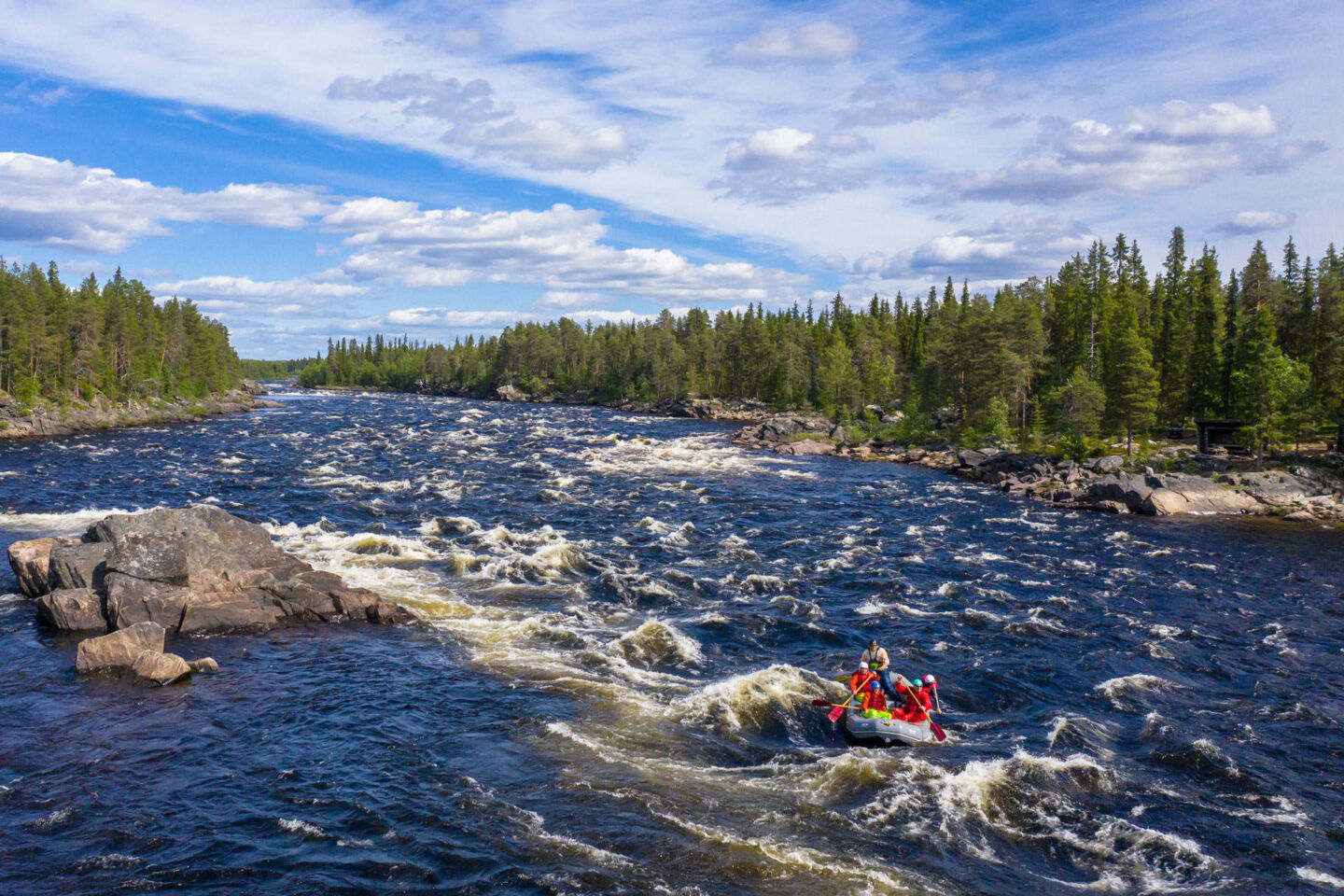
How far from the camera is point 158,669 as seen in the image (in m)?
21.1

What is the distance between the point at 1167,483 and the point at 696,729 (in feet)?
157

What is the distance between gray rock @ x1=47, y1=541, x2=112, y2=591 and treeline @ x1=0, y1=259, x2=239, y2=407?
271 feet

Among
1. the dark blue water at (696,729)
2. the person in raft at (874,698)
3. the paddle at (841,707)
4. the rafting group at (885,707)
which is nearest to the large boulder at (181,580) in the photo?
the dark blue water at (696,729)

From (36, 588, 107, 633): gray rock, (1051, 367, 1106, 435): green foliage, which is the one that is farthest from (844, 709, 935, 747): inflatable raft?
(1051, 367, 1106, 435): green foliage

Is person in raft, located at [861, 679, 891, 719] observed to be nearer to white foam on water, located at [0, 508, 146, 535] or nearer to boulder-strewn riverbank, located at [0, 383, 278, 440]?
white foam on water, located at [0, 508, 146, 535]

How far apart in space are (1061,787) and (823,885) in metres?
7.21

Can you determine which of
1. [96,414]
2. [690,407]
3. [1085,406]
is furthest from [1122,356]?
[96,414]

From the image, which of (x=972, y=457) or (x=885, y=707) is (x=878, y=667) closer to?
(x=885, y=707)

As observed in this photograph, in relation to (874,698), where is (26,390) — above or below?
above

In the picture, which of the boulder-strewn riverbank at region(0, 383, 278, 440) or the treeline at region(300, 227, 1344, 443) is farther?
the boulder-strewn riverbank at region(0, 383, 278, 440)

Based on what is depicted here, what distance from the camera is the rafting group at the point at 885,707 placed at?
1884 centimetres

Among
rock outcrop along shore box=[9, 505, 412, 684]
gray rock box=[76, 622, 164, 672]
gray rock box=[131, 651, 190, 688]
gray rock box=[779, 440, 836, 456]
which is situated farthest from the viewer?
gray rock box=[779, 440, 836, 456]

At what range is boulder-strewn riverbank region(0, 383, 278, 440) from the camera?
8294 centimetres

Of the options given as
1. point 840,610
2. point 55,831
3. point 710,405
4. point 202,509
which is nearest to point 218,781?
point 55,831
